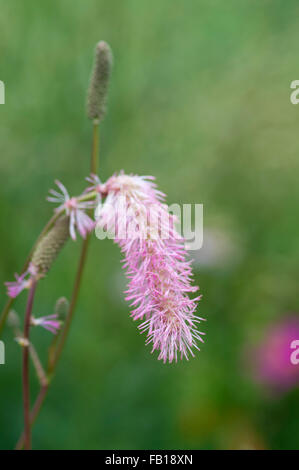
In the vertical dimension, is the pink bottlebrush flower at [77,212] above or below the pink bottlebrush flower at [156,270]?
above

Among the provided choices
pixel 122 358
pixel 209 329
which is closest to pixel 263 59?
pixel 209 329

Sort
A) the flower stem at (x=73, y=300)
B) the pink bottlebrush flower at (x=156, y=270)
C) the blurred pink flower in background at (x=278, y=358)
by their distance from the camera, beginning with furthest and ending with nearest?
the blurred pink flower in background at (x=278, y=358), the flower stem at (x=73, y=300), the pink bottlebrush flower at (x=156, y=270)

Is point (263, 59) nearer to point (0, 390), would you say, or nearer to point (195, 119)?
point (195, 119)

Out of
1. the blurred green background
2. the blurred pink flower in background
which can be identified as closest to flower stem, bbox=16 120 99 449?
the blurred green background

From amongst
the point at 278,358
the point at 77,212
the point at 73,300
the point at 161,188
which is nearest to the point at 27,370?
the point at 73,300

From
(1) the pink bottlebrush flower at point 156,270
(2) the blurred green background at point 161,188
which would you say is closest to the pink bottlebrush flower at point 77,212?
(1) the pink bottlebrush flower at point 156,270

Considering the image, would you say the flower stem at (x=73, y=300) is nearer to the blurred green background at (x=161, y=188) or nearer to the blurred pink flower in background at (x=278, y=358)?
the blurred green background at (x=161, y=188)
